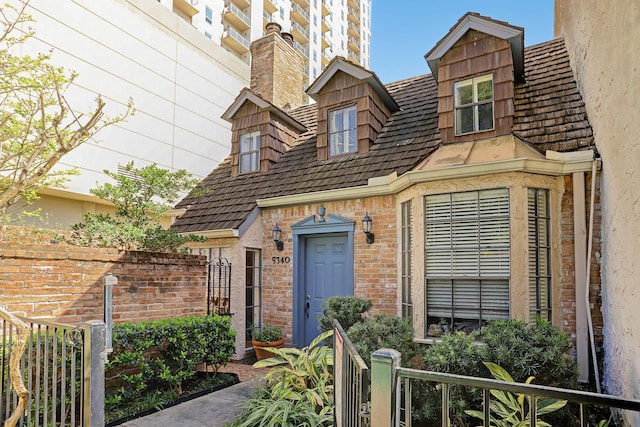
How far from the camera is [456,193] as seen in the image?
5.55 m

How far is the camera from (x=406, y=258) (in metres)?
6.20

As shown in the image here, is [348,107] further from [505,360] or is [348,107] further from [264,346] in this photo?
[505,360]

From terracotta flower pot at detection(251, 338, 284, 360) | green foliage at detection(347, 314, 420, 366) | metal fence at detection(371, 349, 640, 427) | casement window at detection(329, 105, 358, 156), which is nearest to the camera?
metal fence at detection(371, 349, 640, 427)

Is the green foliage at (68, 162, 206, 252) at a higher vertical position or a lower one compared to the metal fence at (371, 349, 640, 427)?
higher

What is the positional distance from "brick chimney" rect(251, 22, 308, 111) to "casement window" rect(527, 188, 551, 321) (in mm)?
7360

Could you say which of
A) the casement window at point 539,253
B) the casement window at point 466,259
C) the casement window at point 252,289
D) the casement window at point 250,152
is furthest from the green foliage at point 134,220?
the casement window at point 539,253

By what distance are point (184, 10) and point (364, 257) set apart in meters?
19.9

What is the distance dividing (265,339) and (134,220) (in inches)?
121

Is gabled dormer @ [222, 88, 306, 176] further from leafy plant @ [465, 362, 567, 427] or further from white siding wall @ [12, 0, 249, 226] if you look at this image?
leafy plant @ [465, 362, 567, 427]

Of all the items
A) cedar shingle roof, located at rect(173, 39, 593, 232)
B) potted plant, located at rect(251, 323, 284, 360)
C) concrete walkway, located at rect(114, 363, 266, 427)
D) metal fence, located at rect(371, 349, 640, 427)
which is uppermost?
cedar shingle roof, located at rect(173, 39, 593, 232)

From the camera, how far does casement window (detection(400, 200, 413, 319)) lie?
19.8ft

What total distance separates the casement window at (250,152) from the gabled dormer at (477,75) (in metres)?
4.31

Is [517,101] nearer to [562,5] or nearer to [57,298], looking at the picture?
[562,5]

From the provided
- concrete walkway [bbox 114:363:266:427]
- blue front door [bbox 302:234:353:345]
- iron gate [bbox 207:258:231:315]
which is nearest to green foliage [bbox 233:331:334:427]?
concrete walkway [bbox 114:363:266:427]
